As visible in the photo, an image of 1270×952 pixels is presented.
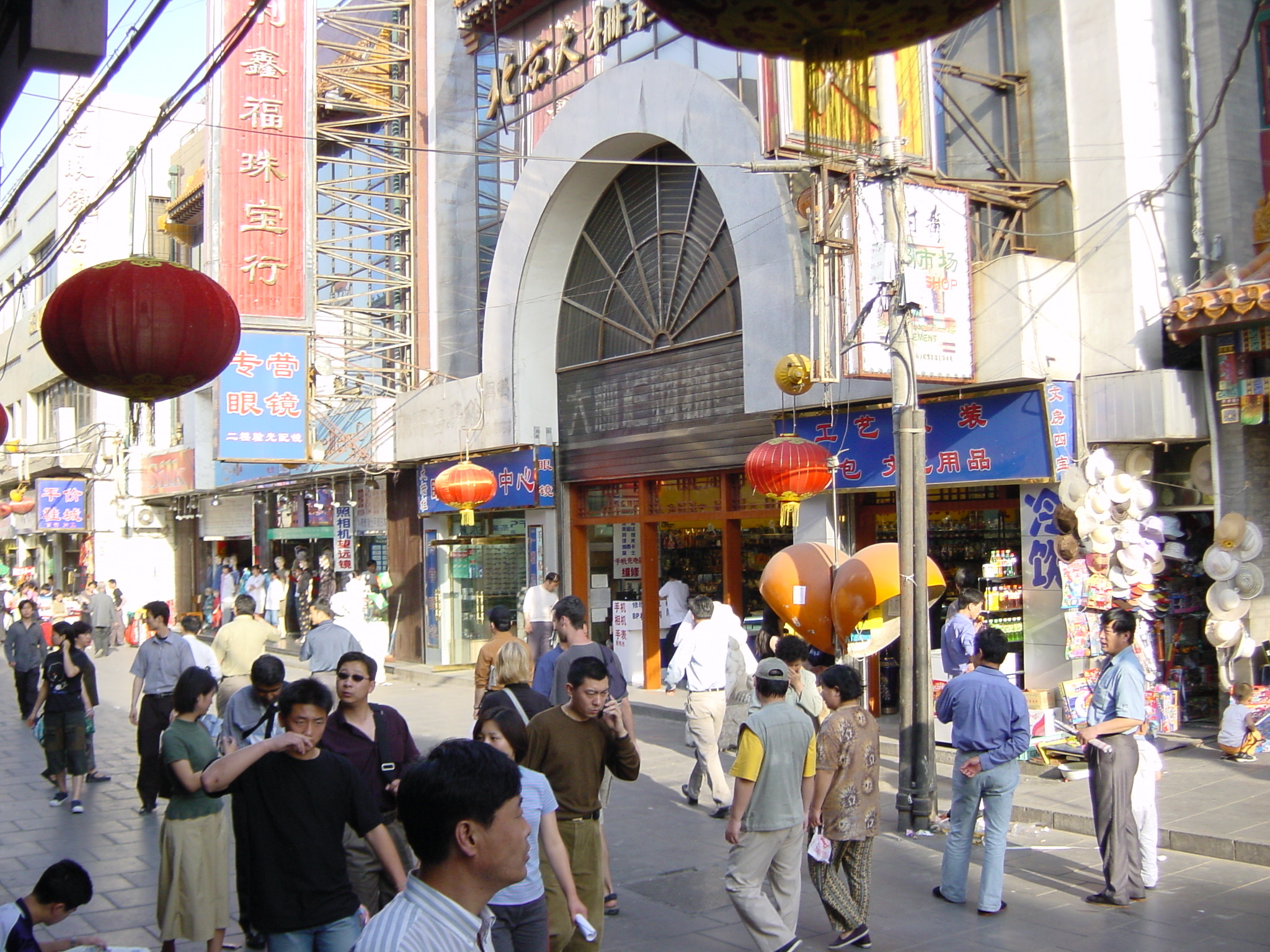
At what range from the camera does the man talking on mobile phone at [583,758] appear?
5.19 meters

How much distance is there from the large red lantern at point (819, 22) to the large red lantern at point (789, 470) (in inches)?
355

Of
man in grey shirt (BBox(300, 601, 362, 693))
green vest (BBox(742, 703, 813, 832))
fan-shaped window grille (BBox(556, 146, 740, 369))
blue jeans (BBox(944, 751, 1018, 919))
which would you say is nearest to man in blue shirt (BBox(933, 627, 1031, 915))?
blue jeans (BBox(944, 751, 1018, 919))

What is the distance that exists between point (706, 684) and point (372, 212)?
14.8 metres

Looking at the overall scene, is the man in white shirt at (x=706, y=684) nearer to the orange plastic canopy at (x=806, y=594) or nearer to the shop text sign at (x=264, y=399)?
the orange plastic canopy at (x=806, y=594)

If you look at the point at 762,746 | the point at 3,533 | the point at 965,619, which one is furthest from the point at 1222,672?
the point at 3,533

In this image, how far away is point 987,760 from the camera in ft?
22.1

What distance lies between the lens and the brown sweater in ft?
17.1

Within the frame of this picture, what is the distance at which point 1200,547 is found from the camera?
1169cm

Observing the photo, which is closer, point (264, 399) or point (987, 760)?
point (987, 760)

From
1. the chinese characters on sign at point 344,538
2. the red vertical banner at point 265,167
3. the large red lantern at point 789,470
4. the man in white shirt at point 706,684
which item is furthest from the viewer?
the chinese characters on sign at point 344,538

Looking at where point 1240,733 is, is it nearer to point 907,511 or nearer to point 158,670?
point 907,511

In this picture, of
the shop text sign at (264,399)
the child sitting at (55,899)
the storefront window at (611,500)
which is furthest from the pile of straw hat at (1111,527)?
the shop text sign at (264,399)

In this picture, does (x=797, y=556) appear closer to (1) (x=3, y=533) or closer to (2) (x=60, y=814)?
(2) (x=60, y=814)

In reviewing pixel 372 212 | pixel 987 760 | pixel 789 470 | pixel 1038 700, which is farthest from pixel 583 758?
pixel 372 212
